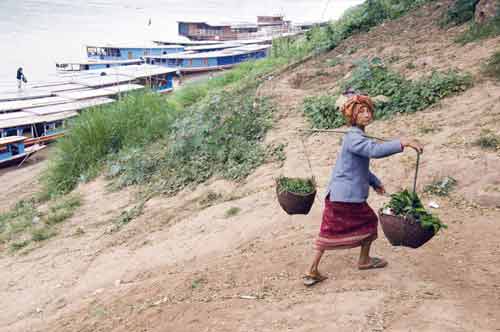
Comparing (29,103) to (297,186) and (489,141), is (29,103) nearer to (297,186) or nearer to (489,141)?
(297,186)

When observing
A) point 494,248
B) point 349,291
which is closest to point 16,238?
point 349,291

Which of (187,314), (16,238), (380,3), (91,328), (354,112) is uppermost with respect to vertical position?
(380,3)

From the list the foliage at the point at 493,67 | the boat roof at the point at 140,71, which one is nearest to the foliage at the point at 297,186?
the foliage at the point at 493,67

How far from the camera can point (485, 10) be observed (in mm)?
8227

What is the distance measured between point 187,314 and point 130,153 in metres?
5.91

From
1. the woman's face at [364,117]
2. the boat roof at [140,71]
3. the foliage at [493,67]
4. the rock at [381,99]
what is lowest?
the boat roof at [140,71]

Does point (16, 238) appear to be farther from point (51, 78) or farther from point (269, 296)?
point (51, 78)

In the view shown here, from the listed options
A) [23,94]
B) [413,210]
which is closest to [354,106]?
[413,210]

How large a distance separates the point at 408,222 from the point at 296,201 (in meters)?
1.05

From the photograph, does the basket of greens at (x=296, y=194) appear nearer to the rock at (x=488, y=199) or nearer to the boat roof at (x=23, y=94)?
the rock at (x=488, y=199)

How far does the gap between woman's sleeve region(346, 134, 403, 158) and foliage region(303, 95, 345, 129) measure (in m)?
3.81

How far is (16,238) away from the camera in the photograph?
24.7 ft

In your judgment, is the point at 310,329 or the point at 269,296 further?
the point at 269,296

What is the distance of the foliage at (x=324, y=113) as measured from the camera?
7070mm
